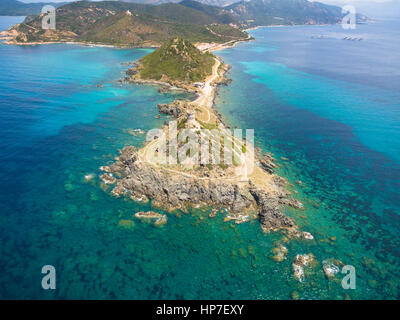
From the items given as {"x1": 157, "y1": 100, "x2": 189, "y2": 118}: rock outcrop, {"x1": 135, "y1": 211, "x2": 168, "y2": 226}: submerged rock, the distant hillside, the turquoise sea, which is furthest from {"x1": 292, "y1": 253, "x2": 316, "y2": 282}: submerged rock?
the distant hillside

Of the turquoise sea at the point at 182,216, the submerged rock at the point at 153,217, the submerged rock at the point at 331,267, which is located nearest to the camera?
the turquoise sea at the point at 182,216

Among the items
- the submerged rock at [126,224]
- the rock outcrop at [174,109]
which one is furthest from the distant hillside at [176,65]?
the submerged rock at [126,224]

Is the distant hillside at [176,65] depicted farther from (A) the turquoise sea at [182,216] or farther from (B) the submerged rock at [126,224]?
(B) the submerged rock at [126,224]

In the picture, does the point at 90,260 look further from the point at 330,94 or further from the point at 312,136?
the point at 330,94

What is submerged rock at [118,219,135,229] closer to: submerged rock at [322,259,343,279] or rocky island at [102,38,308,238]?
rocky island at [102,38,308,238]
